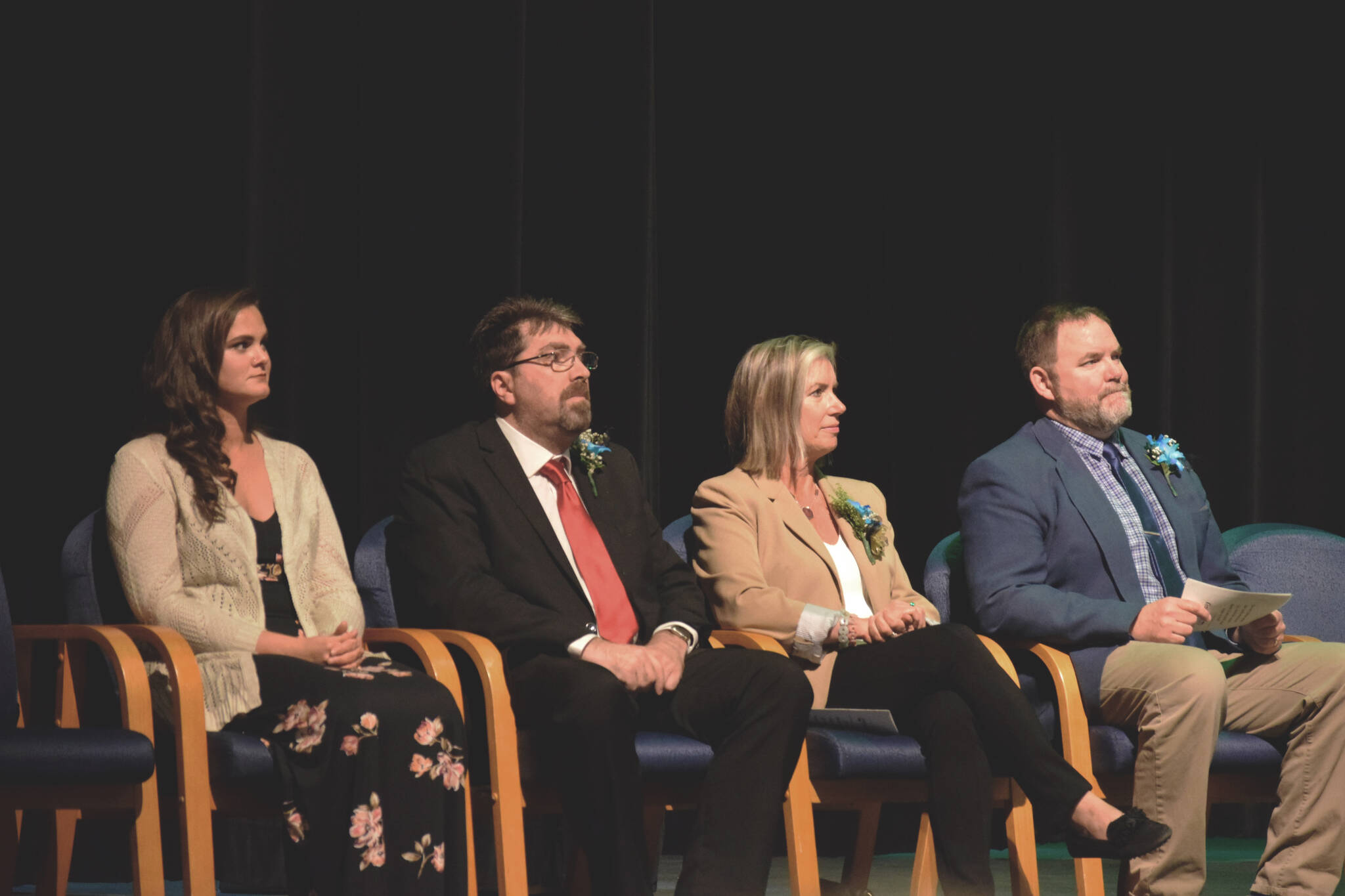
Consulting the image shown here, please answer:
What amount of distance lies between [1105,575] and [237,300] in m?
1.95

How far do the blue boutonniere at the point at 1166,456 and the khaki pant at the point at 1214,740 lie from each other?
60cm

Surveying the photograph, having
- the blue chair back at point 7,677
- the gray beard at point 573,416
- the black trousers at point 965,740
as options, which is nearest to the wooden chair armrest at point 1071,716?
the black trousers at point 965,740

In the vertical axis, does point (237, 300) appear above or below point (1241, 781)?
above

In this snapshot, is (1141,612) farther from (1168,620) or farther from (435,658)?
(435,658)

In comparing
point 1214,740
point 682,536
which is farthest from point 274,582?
point 1214,740

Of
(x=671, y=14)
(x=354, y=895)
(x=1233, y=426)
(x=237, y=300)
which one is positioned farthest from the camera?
(x=1233, y=426)

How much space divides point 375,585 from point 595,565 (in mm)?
455

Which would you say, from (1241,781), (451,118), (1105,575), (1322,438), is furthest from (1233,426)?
(451,118)

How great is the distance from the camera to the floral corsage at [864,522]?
3.41m

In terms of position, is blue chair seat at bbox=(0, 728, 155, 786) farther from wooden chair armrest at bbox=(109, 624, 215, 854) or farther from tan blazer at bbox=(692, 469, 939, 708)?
tan blazer at bbox=(692, 469, 939, 708)

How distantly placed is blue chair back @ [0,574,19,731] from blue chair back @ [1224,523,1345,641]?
2.68 metres

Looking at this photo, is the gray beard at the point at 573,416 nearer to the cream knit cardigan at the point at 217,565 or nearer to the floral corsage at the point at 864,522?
the cream knit cardigan at the point at 217,565

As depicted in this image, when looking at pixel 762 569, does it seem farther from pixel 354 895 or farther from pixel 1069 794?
pixel 354 895

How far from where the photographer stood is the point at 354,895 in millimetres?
2412
